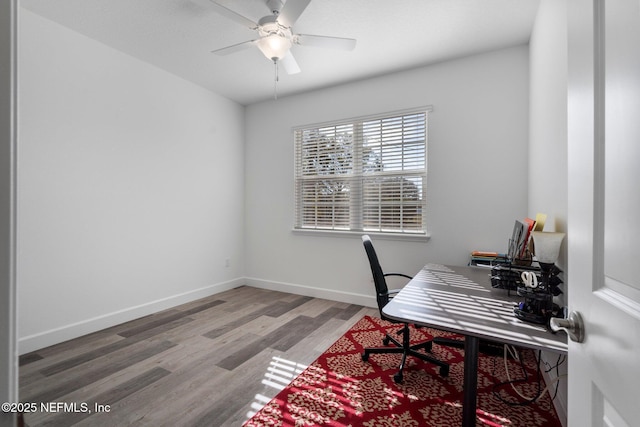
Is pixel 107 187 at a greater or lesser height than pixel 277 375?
greater

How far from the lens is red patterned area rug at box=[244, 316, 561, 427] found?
1.68m

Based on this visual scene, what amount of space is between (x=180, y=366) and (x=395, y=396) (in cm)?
161

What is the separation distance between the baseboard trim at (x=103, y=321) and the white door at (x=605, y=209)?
3.56m

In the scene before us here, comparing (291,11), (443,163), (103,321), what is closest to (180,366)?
(103,321)

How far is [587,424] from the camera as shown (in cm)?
67

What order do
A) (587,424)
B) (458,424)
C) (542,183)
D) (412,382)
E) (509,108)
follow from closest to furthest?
(587,424) → (458,424) → (412,382) → (542,183) → (509,108)

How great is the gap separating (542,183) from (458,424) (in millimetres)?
1774

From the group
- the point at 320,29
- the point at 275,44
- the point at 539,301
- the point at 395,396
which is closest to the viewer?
the point at 539,301

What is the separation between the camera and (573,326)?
0.71m

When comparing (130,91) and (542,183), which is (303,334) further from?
(130,91)

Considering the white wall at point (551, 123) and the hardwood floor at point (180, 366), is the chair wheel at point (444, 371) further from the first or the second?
the hardwood floor at point (180, 366)

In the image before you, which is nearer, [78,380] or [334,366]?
[78,380]

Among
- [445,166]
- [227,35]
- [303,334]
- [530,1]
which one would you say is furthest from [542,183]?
[227,35]
